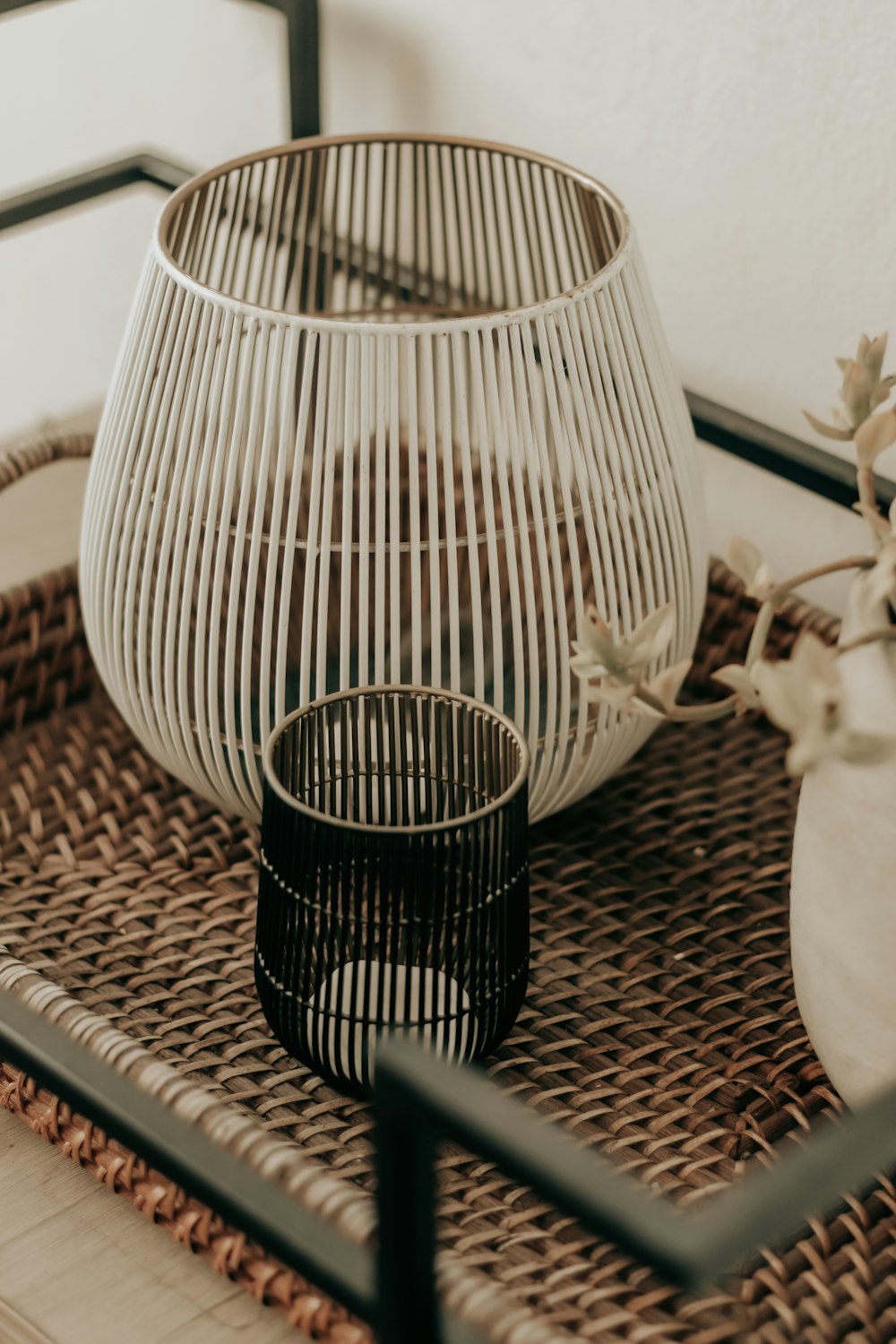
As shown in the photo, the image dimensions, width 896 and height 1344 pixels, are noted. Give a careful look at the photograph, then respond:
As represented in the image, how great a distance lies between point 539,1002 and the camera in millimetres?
585

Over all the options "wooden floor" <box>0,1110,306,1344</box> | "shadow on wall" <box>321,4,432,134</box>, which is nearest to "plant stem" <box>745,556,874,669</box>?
"wooden floor" <box>0,1110,306,1344</box>

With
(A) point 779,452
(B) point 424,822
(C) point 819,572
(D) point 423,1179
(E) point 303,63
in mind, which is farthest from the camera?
(E) point 303,63

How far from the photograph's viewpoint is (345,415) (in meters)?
0.52

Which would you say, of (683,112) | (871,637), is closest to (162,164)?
(683,112)

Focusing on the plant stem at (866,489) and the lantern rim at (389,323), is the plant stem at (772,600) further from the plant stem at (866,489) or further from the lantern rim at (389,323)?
the lantern rim at (389,323)

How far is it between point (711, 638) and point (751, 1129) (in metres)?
0.27

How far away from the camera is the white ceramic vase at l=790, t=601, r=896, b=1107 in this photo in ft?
1.47

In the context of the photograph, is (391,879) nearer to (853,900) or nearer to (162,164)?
(853,900)

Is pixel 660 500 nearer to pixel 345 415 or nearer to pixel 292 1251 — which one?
pixel 345 415

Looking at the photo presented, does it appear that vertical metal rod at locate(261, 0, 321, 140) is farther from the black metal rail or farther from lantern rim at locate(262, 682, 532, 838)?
the black metal rail

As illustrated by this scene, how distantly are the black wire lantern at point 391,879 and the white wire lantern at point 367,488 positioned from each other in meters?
0.02

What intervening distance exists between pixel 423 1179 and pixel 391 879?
0.14 metres

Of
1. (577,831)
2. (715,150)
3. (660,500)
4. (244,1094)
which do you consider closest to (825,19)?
(715,150)

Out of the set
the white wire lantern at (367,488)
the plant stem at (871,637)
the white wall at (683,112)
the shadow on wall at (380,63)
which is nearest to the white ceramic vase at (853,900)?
the plant stem at (871,637)
